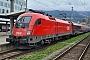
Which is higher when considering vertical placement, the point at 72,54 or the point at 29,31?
the point at 29,31

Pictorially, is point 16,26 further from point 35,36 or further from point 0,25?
point 0,25

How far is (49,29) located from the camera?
2156 cm

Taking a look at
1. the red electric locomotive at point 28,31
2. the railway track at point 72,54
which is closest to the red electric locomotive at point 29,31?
the red electric locomotive at point 28,31

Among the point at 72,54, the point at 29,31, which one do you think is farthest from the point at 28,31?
the point at 72,54

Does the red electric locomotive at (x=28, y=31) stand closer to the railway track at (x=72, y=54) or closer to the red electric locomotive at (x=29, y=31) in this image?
the red electric locomotive at (x=29, y=31)

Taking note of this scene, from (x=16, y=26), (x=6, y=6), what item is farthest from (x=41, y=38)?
(x=6, y=6)

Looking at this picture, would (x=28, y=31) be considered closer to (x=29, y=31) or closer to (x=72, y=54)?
(x=29, y=31)

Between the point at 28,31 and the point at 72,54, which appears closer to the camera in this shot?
the point at 72,54

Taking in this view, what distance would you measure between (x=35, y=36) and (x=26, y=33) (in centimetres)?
96

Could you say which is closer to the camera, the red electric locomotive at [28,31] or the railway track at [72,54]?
the railway track at [72,54]

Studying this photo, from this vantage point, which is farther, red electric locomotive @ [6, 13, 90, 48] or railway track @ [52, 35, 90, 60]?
red electric locomotive @ [6, 13, 90, 48]

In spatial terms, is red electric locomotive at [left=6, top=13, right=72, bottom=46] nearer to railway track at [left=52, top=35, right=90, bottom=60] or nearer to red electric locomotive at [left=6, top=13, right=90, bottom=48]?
red electric locomotive at [left=6, top=13, right=90, bottom=48]

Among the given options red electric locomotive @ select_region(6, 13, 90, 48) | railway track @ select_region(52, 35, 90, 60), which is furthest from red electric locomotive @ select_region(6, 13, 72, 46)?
railway track @ select_region(52, 35, 90, 60)

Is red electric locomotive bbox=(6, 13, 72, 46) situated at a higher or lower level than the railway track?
higher
